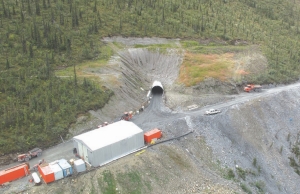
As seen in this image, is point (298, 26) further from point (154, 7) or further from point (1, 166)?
point (1, 166)

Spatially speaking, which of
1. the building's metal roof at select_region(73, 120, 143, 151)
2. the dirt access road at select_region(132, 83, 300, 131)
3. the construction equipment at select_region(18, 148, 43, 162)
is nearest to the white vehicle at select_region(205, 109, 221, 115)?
the dirt access road at select_region(132, 83, 300, 131)

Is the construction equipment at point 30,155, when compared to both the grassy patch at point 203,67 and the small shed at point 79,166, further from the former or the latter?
the grassy patch at point 203,67

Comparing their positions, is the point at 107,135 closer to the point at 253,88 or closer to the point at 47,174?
the point at 47,174

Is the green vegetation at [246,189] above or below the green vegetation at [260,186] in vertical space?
above

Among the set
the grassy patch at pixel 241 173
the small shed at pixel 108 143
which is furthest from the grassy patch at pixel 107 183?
the grassy patch at pixel 241 173

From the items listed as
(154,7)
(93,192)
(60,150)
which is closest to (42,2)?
(154,7)

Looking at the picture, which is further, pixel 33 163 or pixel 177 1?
pixel 177 1
